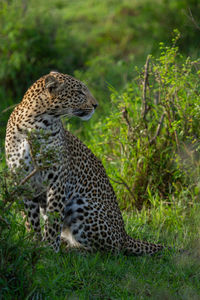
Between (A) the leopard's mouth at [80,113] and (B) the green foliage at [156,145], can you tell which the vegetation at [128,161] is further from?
(A) the leopard's mouth at [80,113]

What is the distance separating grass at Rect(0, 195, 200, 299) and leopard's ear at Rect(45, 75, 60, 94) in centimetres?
133

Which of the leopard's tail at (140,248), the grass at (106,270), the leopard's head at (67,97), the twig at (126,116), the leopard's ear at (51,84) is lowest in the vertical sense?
the leopard's tail at (140,248)

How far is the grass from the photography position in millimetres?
3988

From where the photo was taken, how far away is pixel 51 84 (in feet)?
17.0

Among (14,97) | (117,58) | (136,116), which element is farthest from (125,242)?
(117,58)

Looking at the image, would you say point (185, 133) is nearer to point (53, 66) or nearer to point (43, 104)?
point (43, 104)

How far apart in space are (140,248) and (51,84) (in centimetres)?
194

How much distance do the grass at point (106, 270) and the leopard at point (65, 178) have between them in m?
0.19

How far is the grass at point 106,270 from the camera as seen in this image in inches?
157

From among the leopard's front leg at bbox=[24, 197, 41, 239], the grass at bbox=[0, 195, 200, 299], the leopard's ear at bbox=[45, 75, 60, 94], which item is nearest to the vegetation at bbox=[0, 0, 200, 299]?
the grass at bbox=[0, 195, 200, 299]

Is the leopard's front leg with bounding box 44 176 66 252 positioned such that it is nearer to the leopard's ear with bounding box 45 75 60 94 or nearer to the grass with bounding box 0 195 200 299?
the grass with bounding box 0 195 200 299

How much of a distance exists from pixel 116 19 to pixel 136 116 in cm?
915

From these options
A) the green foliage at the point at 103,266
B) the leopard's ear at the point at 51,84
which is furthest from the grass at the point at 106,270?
the leopard's ear at the point at 51,84

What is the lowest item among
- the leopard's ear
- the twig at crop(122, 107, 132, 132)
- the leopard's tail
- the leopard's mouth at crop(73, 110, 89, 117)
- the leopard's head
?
the leopard's tail
